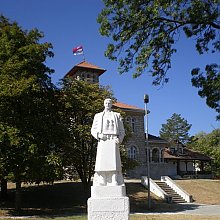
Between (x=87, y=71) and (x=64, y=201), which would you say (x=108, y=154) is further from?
(x=87, y=71)

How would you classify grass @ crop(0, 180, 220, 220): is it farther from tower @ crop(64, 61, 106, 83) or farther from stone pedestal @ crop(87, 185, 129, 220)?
tower @ crop(64, 61, 106, 83)

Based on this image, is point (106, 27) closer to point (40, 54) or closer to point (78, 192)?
point (40, 54)

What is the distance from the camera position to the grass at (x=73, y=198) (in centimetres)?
2414

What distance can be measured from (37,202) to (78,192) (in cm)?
448

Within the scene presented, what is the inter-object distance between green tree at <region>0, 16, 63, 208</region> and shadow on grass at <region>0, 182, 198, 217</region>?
9.03ft

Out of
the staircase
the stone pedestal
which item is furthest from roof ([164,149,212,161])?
the stone pedestal

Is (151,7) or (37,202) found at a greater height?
(151,7)

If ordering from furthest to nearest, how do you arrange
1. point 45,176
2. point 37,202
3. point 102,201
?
point 37,202
point 45,176
point 102,201

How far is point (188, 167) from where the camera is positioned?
191 ft

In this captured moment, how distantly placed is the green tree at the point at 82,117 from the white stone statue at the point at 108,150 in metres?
14.9

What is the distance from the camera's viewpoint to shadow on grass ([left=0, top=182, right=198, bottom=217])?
23.8m

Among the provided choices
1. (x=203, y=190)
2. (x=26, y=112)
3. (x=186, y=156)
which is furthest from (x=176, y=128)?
(x=26, y=112)

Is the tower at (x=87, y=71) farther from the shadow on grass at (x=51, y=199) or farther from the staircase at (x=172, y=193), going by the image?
the staircase at (x=172, y=193)

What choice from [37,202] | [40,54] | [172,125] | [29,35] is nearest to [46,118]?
[40,54]
